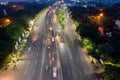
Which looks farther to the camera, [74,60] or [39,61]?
[74,60]

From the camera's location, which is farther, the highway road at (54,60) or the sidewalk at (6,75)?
the highway road at (54,60)

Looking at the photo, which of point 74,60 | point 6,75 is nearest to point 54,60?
point 74,60

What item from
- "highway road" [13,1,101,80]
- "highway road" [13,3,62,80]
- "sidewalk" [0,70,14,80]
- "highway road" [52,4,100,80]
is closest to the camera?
"sidewalk" [0,70,14,80]

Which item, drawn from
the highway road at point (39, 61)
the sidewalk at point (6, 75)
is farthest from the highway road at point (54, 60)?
the sidewalk at point (6, 75)

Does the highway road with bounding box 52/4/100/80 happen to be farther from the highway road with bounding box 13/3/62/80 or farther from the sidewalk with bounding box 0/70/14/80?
the sidewalk with bounding box 0/70/14/80

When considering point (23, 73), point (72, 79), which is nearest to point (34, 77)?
point (23, 73)

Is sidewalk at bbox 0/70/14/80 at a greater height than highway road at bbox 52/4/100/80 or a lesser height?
greater

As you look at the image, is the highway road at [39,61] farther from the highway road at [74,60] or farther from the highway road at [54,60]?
the highway road at [74,60]

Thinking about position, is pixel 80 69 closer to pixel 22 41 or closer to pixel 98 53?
pixel 98 53

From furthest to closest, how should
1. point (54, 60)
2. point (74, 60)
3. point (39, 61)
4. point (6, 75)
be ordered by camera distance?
point (74, 60)
point (54, 60)
point (39, 61)
point (6, 75)

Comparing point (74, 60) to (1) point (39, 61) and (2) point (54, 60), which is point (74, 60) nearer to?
(2) point (54, 60)

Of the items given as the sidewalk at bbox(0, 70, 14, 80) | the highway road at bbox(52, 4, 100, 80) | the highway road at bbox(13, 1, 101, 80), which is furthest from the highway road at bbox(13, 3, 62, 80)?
the highway road at bbox(52, 4, 100, 80)
